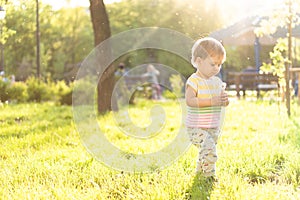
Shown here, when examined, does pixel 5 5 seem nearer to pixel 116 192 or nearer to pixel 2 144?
pixel 2 144

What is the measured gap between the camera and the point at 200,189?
11.1 ft

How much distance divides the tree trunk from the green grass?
3094mm

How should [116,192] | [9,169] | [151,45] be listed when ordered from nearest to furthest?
[116,192] < [9,169] < [151,45]

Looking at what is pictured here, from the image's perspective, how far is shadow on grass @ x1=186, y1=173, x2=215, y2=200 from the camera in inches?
128

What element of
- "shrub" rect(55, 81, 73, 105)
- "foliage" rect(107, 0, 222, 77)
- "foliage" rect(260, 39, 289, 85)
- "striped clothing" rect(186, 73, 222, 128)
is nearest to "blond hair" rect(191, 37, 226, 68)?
"striped clothing" rect(186, 73, 222, 128)

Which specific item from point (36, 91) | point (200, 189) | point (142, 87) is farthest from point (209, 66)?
point (142, 87)

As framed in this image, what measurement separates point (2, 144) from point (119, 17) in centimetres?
2777

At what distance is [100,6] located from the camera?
9414 millimetres

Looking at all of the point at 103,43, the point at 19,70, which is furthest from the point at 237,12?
the point at 103,43

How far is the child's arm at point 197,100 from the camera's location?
3.56m

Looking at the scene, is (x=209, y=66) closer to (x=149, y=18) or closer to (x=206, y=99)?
(x=206, y=99)

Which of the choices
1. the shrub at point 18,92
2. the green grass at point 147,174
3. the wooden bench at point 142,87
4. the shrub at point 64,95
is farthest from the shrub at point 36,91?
the green grass at point 147,174

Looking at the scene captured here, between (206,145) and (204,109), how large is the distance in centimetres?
29

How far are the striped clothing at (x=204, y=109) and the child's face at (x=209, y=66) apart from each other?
0.06m
